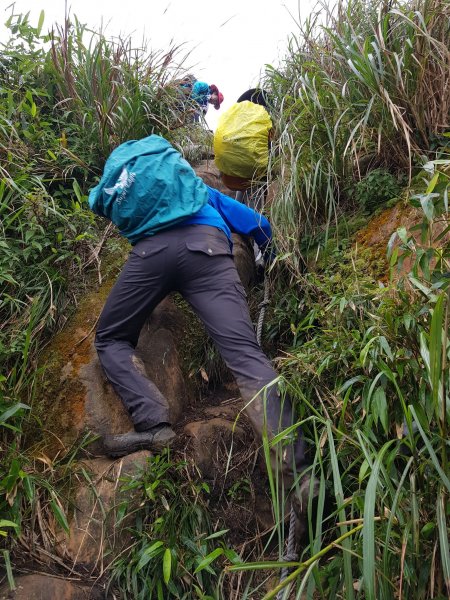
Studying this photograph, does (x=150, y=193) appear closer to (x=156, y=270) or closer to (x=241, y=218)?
(x=156, y=270)

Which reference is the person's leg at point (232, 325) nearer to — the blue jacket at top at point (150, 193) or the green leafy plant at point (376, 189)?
the blue jacket at top at point (150, 193)

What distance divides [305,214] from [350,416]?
5.28 feet

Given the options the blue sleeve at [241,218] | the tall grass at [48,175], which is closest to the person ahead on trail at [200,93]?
the tall grass at [48,175]

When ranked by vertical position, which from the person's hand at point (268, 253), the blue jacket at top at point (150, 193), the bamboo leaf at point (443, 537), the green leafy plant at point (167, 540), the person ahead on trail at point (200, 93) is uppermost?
the person ahead on trail at point (200, 93)

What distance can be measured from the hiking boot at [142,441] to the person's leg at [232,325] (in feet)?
1.69

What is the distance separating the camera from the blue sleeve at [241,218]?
3.73 m

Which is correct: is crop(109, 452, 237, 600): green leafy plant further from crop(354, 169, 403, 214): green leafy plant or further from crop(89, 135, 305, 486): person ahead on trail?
crop(354, 169, 403, 214): green leafy plant

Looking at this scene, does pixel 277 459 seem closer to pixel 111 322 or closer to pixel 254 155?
pixel 111 322

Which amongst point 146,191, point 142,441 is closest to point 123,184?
point 146,191

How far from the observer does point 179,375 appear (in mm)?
3693

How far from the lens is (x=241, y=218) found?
3791 millimetres

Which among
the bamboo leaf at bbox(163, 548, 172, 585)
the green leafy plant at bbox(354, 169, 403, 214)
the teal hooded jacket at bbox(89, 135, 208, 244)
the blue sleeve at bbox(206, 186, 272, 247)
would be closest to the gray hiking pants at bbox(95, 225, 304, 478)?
the teal hooded jacket at bbox(89, 135, 208, 244)

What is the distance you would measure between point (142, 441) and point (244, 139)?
7.33 feet

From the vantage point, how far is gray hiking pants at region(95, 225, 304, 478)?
9.92 feet
